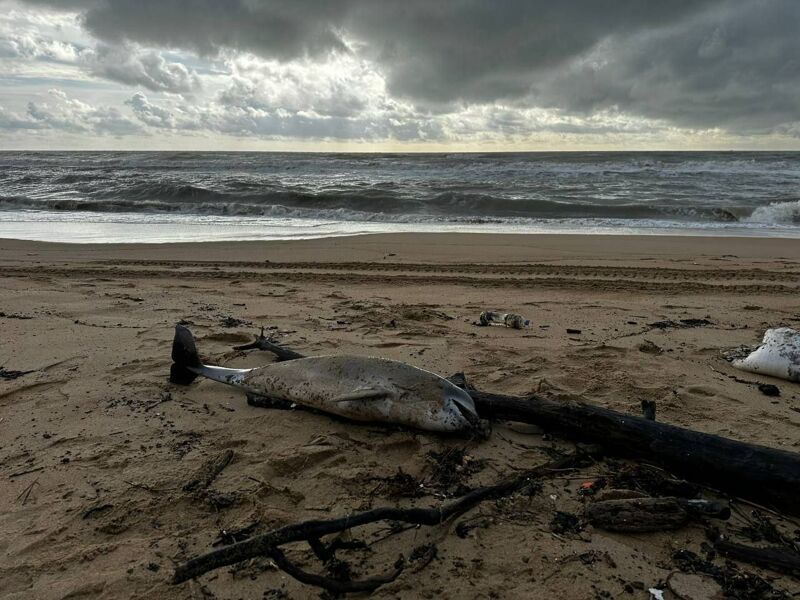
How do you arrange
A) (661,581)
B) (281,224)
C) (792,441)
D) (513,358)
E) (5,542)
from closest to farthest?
(661,581) < (5,542) < (792,441) < (513,358) < (281,224)

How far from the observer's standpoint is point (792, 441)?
321 cm

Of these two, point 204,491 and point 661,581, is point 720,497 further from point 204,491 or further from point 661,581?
point 204,491

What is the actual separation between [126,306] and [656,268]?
7600mm

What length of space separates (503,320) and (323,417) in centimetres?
A: 267

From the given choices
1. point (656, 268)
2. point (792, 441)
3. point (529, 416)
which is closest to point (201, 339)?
point (529, 416)

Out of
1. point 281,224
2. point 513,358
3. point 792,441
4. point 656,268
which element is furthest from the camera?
point 281,224

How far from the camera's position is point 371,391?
3340 millimetres

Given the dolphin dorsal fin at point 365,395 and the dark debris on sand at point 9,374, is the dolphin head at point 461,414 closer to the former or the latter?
the dolphin dorsal fin at point 365,395

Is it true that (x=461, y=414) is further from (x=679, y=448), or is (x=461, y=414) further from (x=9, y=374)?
(x=9, y=374)

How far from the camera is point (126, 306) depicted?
6.20 m

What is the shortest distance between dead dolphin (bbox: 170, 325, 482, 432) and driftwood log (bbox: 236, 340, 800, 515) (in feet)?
1.00

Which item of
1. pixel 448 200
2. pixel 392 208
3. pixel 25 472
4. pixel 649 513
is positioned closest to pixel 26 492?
pixel 25 472

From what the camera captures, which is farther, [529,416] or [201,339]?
[201,339]

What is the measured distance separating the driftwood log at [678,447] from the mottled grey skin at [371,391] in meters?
0.31
